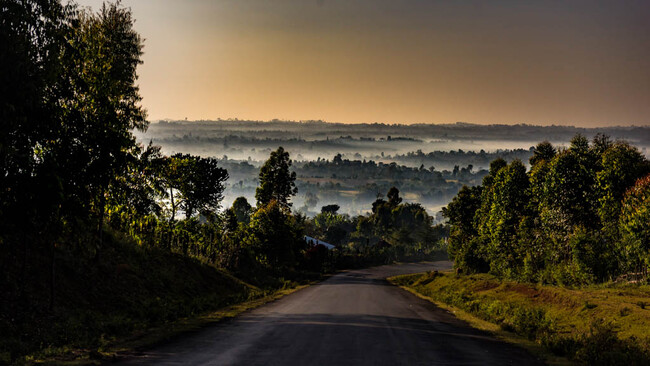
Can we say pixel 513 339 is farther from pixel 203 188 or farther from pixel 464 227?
pixel 203 188

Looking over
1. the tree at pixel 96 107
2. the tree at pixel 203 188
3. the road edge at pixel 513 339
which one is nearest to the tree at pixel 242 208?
the tree at pixel 203 188

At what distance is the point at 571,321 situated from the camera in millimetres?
25406

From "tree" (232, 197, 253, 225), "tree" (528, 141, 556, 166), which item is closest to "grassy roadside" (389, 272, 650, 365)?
"tree" (528, 141, 556, 166)

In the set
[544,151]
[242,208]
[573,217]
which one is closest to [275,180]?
[544,151]

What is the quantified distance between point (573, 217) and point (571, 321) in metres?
19.3

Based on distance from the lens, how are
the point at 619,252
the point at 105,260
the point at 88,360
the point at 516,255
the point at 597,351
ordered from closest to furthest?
the point at 88,360, the point at 597,351, the point at 105,260, the point at 619,252, the point at 516,255

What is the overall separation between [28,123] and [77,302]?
8973mm

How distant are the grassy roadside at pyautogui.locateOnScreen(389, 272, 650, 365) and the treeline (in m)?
3.68

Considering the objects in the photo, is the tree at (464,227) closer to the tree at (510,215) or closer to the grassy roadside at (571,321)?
the tree at (510,215)

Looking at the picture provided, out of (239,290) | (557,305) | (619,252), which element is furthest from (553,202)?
(239,290)

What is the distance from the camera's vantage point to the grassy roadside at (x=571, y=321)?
55.0ft

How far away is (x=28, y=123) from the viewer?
15.9 metres

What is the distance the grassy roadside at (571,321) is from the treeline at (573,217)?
368 centimetres

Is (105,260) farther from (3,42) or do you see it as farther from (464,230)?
(464,230)
